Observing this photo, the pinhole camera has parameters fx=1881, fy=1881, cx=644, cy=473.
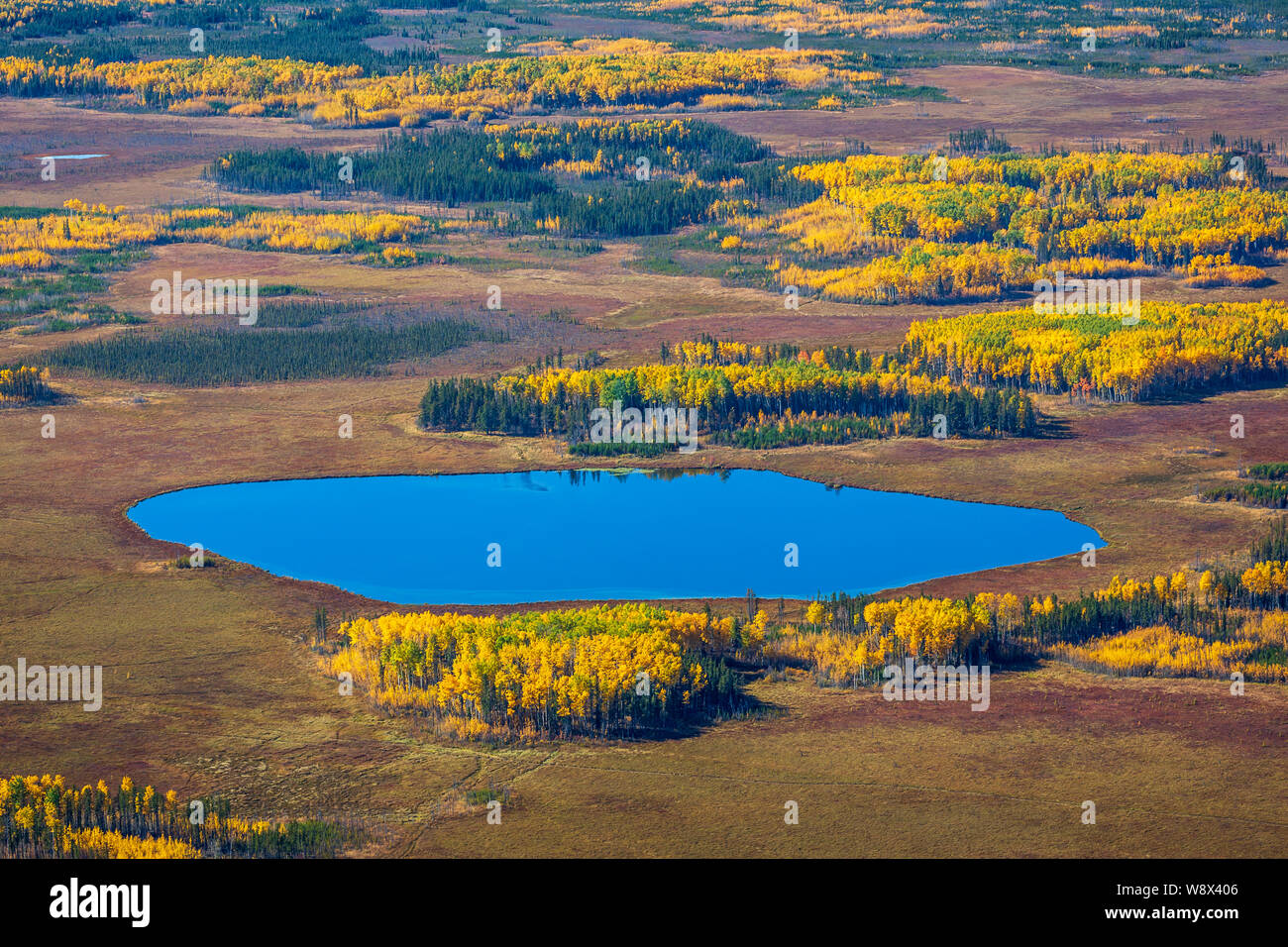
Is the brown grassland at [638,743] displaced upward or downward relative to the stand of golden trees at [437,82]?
downward

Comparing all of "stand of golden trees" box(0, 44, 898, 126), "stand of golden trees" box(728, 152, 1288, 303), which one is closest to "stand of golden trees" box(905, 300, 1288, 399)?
"stand of golden trees" box(728, 152, 1288, 303)

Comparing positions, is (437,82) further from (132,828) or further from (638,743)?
(132,828)

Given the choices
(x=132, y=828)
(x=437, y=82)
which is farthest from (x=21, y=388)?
(x=437, y=82)

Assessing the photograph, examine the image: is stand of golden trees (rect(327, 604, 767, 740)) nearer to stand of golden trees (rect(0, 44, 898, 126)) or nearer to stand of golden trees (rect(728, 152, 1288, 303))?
stand of golden trees (rect(728, 152, 1288, 303))

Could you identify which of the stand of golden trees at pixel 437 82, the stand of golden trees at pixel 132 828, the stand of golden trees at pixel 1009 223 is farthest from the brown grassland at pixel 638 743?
the stand of golden trees at pixel 437 82

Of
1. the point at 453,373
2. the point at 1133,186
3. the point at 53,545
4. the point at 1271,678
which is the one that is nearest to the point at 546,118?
the point at 1133,186

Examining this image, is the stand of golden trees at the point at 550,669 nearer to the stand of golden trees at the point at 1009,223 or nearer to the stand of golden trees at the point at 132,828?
the stand of golden trees at the point at 132,828

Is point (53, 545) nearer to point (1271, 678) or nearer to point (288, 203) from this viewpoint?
point (1271, 678)

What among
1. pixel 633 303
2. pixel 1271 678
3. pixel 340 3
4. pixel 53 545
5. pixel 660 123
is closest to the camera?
pixel 1271 678
